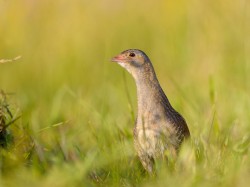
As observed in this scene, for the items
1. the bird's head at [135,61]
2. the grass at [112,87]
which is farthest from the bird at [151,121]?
the grass at [112,87]

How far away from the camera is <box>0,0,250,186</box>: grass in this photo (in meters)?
4.56

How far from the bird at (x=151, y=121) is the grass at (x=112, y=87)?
0.10 metres

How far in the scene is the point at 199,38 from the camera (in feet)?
31.0

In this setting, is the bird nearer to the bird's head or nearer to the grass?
the bird's head

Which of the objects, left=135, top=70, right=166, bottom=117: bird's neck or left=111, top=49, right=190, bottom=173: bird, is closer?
left=111, top=49, right=190, bottom=173: bird

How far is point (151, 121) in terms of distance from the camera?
17.5 feet

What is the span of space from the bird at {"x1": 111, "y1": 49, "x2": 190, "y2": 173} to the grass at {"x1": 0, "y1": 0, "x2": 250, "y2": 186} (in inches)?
4.0

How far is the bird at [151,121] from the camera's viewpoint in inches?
205

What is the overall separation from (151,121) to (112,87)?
2.65 m

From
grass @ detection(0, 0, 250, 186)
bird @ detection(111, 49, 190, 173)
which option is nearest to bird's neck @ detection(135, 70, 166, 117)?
bird @ detection(111, 49, 190, 173)

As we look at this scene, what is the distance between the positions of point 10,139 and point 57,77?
158 inches

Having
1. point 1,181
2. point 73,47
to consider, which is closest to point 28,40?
point 73,47

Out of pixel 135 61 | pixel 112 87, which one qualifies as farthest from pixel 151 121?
pixel 112 87

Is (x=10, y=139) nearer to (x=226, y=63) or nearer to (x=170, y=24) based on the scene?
(x=226, y=63)
